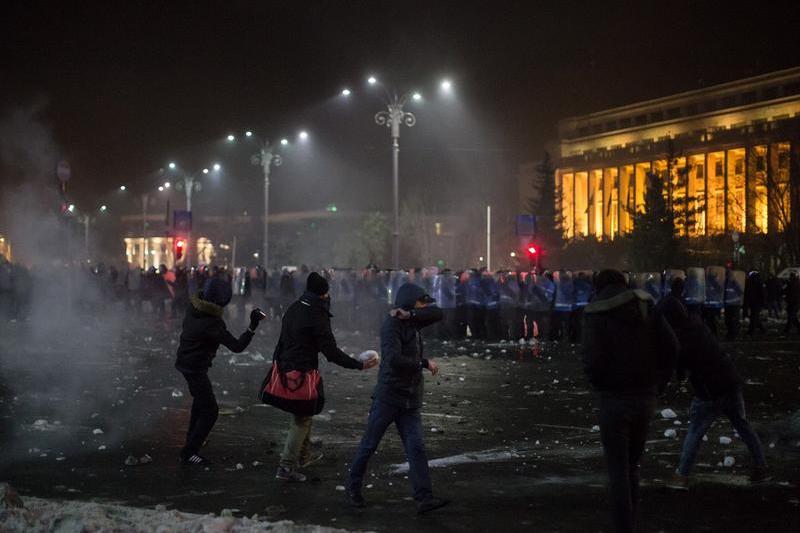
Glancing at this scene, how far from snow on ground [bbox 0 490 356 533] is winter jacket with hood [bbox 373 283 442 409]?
130cm

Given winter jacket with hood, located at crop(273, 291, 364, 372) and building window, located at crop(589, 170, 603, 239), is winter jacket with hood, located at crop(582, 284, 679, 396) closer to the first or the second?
winter jacket with hood, located at crop(273, 291, 364, 372)

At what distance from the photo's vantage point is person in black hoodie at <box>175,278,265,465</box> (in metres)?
9.98

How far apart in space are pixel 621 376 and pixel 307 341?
3.33m

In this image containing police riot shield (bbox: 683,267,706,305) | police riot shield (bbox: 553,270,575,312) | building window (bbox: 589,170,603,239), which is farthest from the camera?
building window (bbox: 589,170,603,239)

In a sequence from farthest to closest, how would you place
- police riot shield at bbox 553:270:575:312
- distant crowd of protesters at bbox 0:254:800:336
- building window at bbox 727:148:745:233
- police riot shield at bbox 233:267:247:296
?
1. building window at bbox 727:148:745:233
2. police riot shield at bbox 233:267:247:296
3. distant crowd of protesters at bbox 0:254:800:336
4. police riot shield at bbox 553:270:575:312

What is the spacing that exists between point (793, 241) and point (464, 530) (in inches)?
2085

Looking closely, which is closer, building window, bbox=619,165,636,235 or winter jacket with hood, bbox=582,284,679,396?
winter jacket with hood, bbox=582,284,679,396

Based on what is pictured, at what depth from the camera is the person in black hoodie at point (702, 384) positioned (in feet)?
28.6

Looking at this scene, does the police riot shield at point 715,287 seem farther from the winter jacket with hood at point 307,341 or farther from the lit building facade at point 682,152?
the lit building facade at point 682,152

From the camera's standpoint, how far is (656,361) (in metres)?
6.91

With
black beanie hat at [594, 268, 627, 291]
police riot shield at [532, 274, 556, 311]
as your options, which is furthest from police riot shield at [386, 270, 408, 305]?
black beanie hat at [594, 268, 627, 291]

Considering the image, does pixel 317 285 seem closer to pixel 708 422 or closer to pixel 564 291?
pixel 708 422

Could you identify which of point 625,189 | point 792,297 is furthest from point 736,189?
point 792,297

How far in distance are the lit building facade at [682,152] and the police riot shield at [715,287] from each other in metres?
47.4
